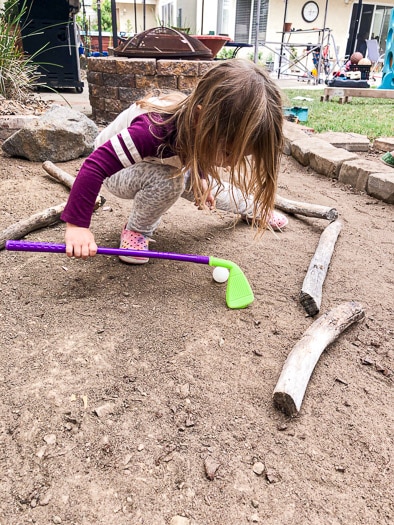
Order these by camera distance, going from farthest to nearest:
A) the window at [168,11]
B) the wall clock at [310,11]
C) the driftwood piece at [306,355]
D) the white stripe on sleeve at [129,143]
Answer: the window at [168,11] → the wall clock at [310,11] → the white stripe on sleeve at [129,143] → the driftwood piece at [306,355]

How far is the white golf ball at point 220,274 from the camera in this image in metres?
1.69

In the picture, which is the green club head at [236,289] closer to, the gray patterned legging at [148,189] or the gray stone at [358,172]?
the gray patterned legging at [148,189]

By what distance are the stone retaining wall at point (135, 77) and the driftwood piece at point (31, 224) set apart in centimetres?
191

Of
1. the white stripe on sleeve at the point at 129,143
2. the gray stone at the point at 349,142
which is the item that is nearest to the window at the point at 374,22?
the gray stone at the point at 349,142

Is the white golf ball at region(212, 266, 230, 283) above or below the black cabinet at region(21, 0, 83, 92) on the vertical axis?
below

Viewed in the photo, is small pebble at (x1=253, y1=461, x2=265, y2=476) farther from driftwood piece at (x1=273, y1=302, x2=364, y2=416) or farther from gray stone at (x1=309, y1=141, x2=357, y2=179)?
gray stone at (x1=309, y1=141, x2=357, y2=179)

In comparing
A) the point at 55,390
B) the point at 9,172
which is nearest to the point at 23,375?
the point at 55,390

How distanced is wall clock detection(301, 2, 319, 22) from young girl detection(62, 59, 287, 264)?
1551cm

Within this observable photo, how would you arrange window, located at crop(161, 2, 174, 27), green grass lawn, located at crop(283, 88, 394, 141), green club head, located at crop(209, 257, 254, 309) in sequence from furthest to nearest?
window, located at crop(161, 2, 174, 27), green grass lawn, located at crop(283, 88, 394, 141), green club head, located at crop(209, 257, 254, 309)

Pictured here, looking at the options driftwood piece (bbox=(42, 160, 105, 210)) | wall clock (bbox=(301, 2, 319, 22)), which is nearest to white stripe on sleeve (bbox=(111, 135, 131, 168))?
driftwood piece (bbox=(42, 160, 105, 210))

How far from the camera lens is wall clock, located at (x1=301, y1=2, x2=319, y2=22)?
14711mm

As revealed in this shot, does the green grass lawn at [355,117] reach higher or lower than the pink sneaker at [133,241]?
lower

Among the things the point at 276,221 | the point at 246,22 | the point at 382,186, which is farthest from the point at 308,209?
the point at 246,22

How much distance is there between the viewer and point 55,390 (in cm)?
117
